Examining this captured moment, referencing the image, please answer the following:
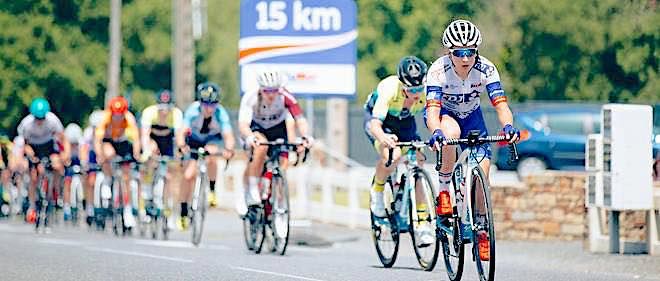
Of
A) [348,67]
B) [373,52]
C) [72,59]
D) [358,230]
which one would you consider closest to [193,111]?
[348,67]

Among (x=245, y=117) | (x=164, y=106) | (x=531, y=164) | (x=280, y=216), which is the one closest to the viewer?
(x=280, y=216)

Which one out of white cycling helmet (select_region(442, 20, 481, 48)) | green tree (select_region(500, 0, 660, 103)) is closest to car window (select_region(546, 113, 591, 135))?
green tree (select_region(500, 0, 660, 103))

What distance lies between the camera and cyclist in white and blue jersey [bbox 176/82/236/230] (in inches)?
779

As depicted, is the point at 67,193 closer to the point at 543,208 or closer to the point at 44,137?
the point at 44,137

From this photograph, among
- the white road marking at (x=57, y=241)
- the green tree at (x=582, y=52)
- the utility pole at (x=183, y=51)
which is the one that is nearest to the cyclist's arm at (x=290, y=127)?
the white road marking at (x=57, y=241)

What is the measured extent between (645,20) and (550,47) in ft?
24.8

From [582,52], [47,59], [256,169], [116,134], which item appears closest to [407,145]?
[256,169]

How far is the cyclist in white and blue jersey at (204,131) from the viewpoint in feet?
64.9

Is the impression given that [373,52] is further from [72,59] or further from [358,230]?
[358,230]

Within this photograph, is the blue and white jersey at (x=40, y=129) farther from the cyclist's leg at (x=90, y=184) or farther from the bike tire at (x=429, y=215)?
the bike tire at (x=429, y=215)

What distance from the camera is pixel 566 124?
3566 centimetres

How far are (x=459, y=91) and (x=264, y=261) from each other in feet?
13.3

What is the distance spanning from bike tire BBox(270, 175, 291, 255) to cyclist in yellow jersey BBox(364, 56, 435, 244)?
1.85 metres

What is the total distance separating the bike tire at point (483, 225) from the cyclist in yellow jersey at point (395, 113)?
2.41 metres
